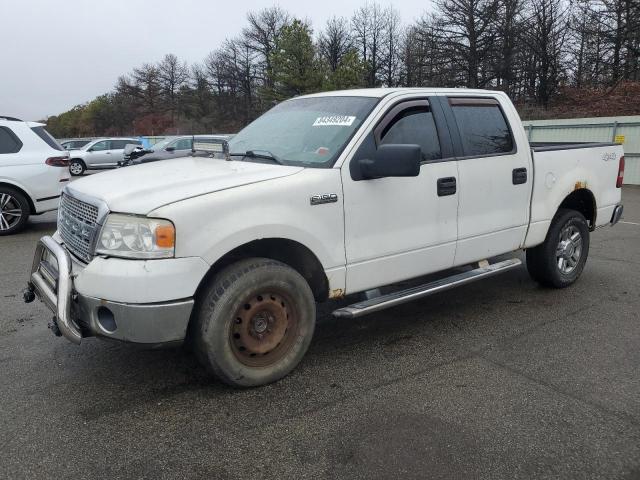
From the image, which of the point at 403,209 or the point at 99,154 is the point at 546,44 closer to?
the point at 99,154

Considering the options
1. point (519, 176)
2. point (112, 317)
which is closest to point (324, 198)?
point (112, 317)

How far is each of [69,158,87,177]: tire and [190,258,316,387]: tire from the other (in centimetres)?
2337

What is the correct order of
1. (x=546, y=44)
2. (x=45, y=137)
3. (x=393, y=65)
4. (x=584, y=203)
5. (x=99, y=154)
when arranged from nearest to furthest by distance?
1. (x=584, y=203)
2. (x=45, y=137)
3. (x=99, y=154)
4. (x=546, y=44)
5. (x=393, y=65)

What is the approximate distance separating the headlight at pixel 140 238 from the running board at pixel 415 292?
1260 mm

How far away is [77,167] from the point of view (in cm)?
2455

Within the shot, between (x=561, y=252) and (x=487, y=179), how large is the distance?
5.25 feet

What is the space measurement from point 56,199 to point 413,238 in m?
7.06

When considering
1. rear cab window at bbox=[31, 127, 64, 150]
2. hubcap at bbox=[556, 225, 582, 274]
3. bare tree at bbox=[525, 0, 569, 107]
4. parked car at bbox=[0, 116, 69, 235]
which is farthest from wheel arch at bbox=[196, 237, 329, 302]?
bare tree at bbox=[525, 0, 569, 107]

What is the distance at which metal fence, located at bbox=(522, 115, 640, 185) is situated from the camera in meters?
16.9

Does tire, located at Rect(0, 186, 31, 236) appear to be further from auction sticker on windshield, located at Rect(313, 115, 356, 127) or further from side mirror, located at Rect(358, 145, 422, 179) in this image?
side mirror, located at Rect(358, 145, 422, 179)

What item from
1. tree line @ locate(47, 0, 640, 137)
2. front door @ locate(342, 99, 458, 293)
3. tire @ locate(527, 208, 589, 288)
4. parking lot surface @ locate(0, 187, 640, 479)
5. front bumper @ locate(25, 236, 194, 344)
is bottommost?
parking lot surface @ locate(0, 187, 640, 479)

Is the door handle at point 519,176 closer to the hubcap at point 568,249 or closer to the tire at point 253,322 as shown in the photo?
the hubcap at point 568,249

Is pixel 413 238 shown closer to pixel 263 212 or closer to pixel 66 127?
pixel 263 212

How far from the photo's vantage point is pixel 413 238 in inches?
158
